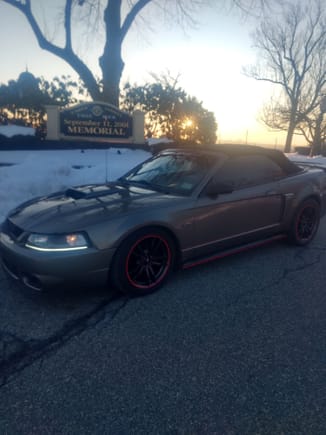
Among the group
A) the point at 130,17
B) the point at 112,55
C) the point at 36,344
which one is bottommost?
the point at 36,344

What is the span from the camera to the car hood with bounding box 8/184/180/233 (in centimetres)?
287

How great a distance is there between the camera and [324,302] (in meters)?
3.07

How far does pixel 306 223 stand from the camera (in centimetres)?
466

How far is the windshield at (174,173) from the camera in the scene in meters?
3.67

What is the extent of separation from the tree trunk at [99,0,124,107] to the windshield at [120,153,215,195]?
11709 mm

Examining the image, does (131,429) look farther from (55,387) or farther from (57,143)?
(57,143)

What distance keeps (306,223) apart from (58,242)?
3.60 metres

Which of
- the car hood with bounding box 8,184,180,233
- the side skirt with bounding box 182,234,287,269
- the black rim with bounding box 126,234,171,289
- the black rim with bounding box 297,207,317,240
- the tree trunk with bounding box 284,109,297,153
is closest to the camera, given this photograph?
the car hood with bounding box 8,184,180,233

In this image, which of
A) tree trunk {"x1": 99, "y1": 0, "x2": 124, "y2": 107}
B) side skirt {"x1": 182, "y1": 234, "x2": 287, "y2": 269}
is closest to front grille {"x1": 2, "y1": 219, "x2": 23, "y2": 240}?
side skirt {"x1": 182, "y1": 234, "x2": 287, "y2": 269}

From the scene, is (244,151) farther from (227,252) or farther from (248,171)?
(227,252)

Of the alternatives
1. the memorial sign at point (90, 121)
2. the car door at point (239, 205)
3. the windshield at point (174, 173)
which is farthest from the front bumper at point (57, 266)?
the memorial sign at point (90, 121)

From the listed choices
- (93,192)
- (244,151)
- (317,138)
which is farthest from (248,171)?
(317,138)

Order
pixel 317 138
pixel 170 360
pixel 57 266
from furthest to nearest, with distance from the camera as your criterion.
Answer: pixel 317 138
pixel 57 266
pixel 170 360

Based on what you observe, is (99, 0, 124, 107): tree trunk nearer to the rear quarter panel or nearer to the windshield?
the windshield
